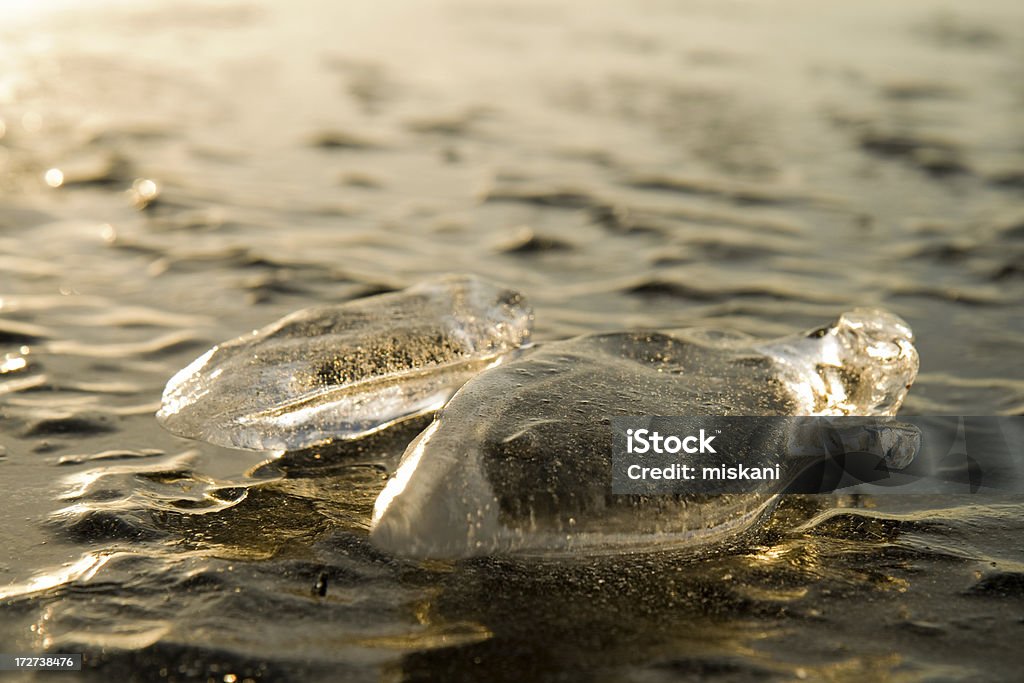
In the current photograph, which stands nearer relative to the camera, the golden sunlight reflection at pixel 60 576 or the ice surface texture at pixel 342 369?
the golden sunlight reflection at pixel 60 576

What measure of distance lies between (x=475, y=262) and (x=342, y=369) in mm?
1474

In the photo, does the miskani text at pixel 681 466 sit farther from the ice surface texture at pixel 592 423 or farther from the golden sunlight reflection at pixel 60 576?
the golden sunlight reflection at pixel 60 576

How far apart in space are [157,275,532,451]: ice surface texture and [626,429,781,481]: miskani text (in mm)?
710

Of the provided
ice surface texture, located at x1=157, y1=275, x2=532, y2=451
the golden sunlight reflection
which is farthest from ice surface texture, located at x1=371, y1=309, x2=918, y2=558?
the golden sunlight reflection

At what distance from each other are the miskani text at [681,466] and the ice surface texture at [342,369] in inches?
28.0

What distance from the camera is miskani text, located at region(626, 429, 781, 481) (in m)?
2.19

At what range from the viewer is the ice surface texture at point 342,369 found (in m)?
2.58

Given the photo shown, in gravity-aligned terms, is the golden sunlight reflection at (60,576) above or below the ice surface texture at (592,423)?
below

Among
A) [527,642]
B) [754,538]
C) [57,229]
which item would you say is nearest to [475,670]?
[527,642]

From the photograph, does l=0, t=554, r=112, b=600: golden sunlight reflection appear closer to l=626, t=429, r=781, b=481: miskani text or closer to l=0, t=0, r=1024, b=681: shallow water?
l=0, t=0, r=1024, b=681: shallow water

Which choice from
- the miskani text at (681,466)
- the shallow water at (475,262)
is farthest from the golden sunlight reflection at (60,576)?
the miskani text at (681,466)

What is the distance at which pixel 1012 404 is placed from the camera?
2.89m

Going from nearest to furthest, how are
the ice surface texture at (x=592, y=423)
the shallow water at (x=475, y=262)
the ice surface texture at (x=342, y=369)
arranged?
the shallow water at (x=475, y=262) → the ice surface texture at (x=592, y=423) → the ice surface texture at (x=342, y=369)

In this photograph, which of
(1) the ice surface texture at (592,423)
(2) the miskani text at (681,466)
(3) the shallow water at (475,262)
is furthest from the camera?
(2) the miskani text at (681,466)
